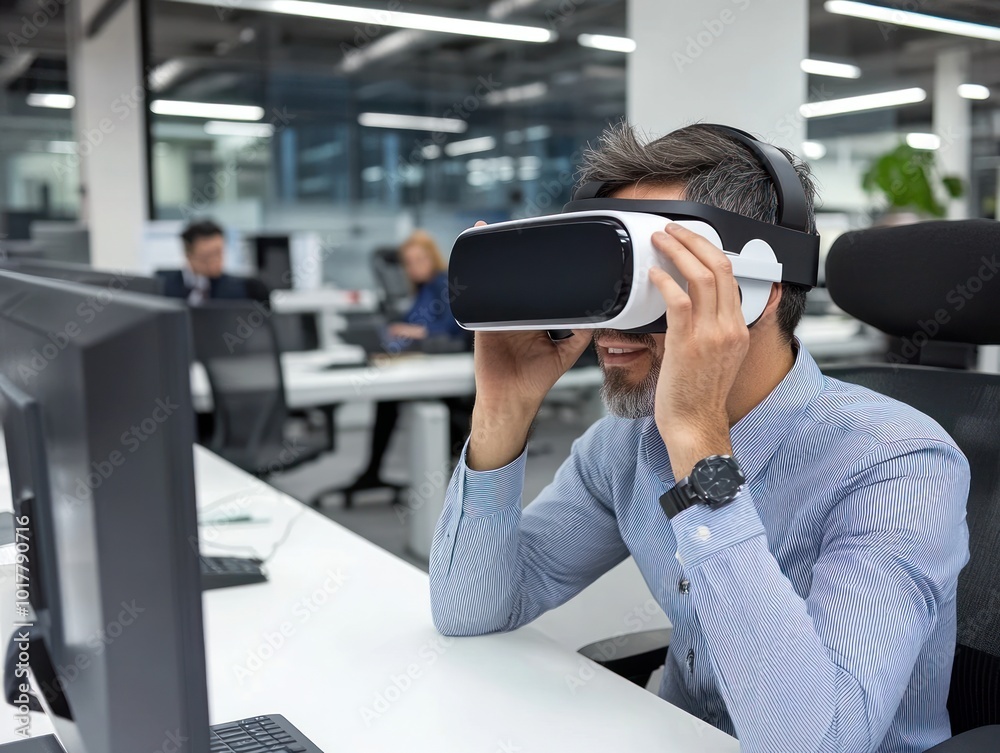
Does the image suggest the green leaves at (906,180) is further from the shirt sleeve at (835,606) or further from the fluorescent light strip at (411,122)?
the shirt sleeve at (835,606)

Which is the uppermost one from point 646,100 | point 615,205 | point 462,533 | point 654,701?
point 646,100

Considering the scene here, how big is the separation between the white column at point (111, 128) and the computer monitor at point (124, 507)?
6684mm

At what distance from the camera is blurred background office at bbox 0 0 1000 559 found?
6234 mm

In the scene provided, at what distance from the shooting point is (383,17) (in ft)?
24.5

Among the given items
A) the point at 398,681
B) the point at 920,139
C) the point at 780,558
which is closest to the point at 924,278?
the point at 780,558

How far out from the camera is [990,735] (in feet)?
2.87

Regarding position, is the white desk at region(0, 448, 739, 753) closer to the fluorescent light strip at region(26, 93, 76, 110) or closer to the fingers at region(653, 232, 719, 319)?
the fingers at region(653, 232, 719, 319)

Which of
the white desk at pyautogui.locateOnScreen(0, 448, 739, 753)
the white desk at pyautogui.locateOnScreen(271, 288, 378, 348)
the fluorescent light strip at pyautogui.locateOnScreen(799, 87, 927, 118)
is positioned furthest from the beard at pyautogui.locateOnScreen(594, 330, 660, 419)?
the fluorescent light strip at pyautogui.locateOnScreen(799, 87, 927, 118)

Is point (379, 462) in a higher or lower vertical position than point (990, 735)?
lower

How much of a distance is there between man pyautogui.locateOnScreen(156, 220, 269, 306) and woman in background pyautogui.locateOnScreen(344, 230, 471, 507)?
0.83 m

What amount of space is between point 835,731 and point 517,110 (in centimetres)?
995

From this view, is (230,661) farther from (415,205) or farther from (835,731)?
(415,205)

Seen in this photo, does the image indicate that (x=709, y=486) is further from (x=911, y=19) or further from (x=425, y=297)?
(x=911, y=19)

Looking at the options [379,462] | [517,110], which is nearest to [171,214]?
[517,110]
